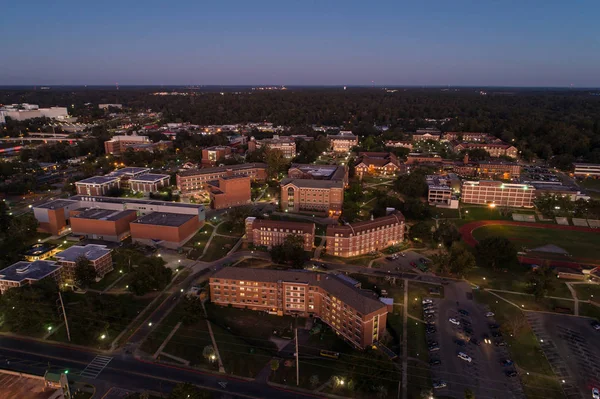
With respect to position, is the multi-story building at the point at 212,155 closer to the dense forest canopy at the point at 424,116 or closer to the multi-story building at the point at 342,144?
the multi-story building at the point at 342,144

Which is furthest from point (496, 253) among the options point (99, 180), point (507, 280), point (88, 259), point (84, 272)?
point (99, 180)

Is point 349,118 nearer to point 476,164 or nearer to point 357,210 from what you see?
point 476,164

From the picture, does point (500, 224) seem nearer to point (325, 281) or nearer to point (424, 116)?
point (325, 281)

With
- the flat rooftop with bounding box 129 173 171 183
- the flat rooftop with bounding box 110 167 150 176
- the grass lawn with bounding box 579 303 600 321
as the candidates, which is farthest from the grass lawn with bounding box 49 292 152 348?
the flat rooftop with bounding box 110 167 150 176

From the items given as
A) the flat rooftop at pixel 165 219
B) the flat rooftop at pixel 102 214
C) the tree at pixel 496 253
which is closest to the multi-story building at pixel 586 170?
the tree at pixel 496 253

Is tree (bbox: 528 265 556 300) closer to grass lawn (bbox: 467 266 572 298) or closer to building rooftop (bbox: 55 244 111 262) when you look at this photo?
grass lawn (bbox: 467 266 572 298)

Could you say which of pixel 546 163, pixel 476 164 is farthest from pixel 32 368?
pixel 546 163
